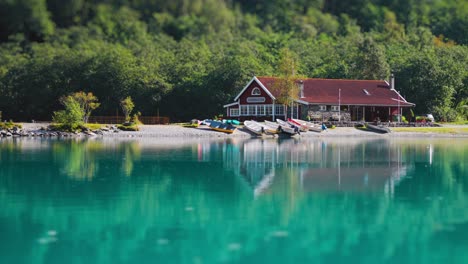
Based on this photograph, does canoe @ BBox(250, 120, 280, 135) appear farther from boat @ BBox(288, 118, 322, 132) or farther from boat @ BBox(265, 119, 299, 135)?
boat @ BBox(288, 118, 322, 132)

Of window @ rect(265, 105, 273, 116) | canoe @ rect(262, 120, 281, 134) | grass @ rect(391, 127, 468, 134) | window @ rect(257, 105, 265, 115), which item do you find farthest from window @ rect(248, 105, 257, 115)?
grass @ rect(391, 127, 468, 134)

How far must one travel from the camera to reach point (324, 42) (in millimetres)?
113750

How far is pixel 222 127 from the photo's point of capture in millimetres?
63062

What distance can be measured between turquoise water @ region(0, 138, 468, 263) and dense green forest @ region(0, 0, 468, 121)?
47.1 metres

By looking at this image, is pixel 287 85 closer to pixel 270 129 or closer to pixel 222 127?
A: pixel 270 129

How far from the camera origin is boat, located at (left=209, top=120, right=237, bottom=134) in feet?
205

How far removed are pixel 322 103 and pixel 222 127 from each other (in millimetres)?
11706

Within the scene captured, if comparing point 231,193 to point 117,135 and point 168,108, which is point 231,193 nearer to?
point 117,135

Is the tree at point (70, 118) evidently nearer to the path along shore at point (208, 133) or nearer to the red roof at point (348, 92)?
the path along shore at point (208, 133)

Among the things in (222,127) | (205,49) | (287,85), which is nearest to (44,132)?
(222,127)

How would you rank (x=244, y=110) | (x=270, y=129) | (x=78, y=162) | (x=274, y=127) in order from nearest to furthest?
(x=78, y=162) → (x=270, y=129) → (x=274, y=127) → (x=244, y=110)

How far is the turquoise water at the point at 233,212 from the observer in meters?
13.8

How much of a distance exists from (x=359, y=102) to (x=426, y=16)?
80.9 meters

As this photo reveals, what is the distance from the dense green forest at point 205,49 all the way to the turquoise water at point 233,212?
4712cm
